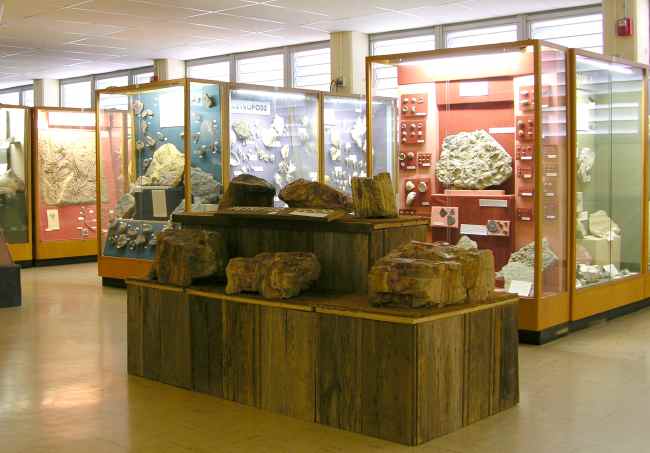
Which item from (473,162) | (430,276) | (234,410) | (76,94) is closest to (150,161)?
(473,162)

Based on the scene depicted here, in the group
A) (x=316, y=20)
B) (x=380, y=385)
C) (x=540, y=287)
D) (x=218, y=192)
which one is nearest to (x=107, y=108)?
(x=218, y=192)

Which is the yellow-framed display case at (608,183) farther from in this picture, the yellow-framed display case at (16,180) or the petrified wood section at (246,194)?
the yellow-framed display case at (16,180)

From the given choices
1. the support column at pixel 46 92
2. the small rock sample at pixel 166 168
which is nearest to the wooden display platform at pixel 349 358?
Result: the small rock sample at pixel 166 168

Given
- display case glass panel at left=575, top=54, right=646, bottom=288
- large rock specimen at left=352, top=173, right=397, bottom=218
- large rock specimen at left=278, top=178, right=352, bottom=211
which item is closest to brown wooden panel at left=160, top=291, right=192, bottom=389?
large rock specimen at left=278, top=178, right=352, bottom=211

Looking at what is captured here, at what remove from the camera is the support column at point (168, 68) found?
1581 centimetres

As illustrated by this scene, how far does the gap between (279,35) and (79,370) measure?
26.6ft

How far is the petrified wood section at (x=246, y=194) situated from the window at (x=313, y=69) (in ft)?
25.5

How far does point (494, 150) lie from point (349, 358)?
3335 millimetres

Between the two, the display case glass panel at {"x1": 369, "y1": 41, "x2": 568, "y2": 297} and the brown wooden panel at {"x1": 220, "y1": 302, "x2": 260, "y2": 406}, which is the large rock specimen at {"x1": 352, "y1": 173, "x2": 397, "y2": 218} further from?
the display case glass panel at {"x1": 369, "y1": 41, "x2": 568, "y2": 297}

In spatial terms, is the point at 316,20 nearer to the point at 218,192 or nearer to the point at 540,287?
the point at 218,192

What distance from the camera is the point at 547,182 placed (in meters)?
7.16

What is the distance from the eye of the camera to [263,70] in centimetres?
1495

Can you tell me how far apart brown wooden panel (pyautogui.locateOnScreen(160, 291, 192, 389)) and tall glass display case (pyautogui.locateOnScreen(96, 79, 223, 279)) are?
155 inches

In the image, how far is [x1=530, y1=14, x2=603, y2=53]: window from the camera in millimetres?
10953
